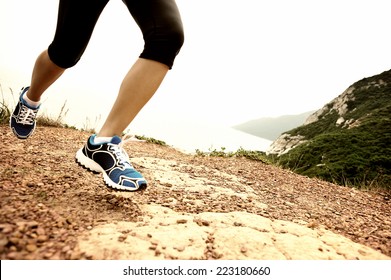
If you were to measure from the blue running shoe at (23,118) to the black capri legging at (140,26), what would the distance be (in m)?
0.70

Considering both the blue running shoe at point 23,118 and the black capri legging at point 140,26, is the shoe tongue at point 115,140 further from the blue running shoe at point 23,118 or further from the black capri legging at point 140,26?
the blue running shoe at point 23,118

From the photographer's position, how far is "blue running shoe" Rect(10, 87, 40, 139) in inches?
90.6

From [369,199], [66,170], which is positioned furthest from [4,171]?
[369,199]

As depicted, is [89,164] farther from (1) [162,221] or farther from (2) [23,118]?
(2) [23,118]

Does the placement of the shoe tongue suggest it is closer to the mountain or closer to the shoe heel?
the shoe heel

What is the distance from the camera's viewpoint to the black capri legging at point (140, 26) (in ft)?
5.30

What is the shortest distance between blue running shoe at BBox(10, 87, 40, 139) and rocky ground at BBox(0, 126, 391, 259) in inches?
10.1

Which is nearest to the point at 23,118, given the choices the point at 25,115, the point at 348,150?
the point at 25,115

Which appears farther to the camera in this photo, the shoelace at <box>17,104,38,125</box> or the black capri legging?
the shoelace at <box>17,104,38,125</box>

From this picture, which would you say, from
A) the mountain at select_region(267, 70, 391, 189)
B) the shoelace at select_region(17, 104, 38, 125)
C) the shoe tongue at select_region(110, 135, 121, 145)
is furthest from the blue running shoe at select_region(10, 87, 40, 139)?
the mountain at select_region(267, 70, 391, 189)

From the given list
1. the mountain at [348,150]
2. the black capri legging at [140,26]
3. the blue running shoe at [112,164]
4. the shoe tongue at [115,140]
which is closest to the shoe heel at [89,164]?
the blue running shoe at [112,164]

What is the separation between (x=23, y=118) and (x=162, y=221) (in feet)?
5.24

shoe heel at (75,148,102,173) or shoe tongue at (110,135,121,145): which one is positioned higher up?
shoe tongue at (110,135,121,145)
